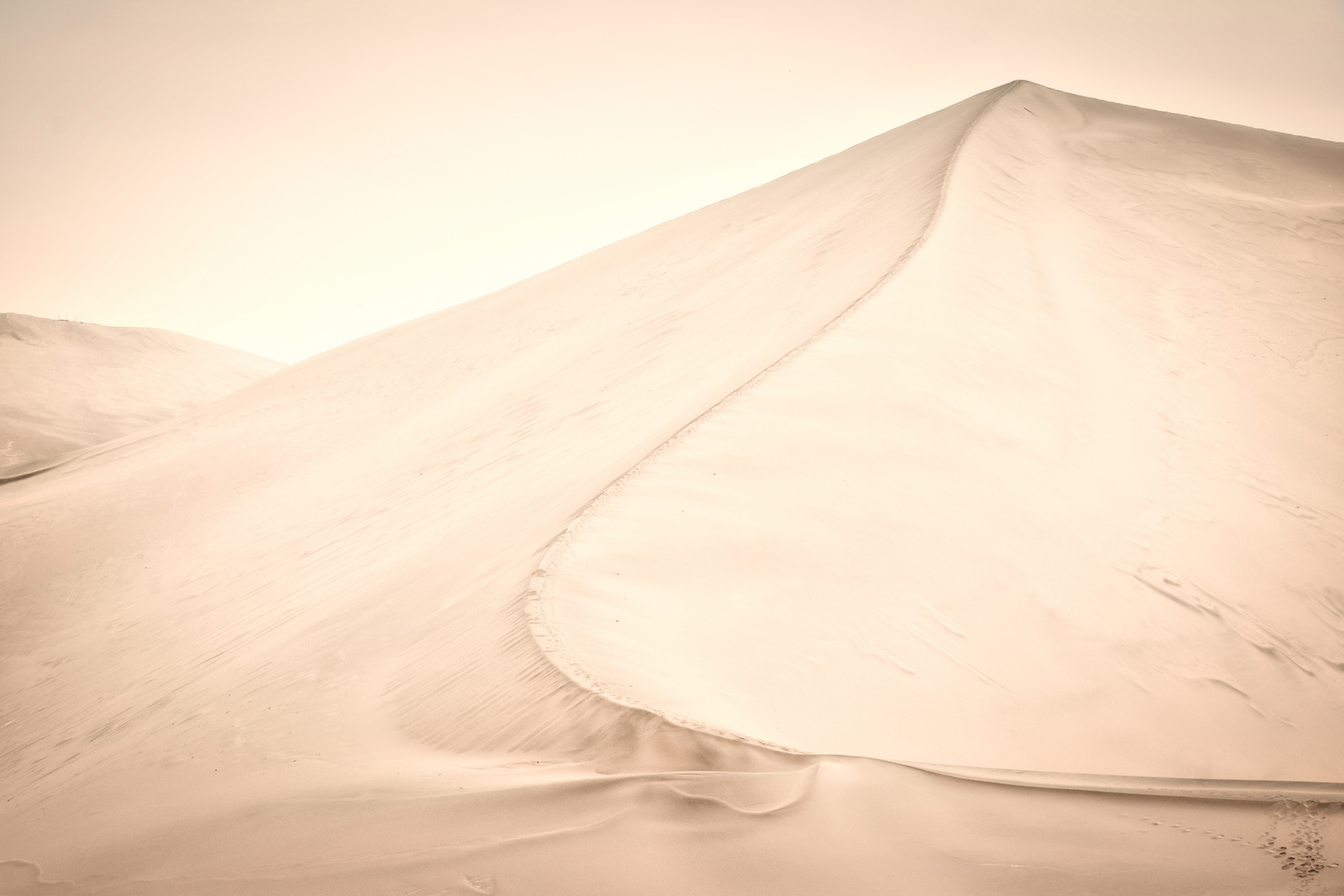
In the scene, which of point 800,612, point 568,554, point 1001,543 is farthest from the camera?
point 1001,543

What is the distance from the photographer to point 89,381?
36.0 m

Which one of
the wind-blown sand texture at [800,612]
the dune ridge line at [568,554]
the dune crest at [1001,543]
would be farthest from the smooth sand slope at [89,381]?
the dune crest at [1001,543]

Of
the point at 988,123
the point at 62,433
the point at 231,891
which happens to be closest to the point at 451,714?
the point at 231,891

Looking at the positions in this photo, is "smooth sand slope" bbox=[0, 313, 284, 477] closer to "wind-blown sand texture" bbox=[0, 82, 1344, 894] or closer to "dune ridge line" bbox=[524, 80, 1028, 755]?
"wind-blown sand texture" bbox=[0, 82, 1344, 894]

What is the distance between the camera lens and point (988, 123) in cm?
1419

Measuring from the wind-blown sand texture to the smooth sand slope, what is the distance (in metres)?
20.8

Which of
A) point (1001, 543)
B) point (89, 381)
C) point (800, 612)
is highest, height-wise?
point (1001, 543)

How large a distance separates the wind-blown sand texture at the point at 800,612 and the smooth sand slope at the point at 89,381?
20792mm

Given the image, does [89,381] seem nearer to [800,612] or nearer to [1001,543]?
[800,612]

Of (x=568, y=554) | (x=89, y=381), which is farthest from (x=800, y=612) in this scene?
(x=89, y=381)

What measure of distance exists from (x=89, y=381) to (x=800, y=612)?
40171mm

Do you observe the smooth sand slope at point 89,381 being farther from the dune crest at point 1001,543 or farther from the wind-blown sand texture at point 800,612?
the dune crest at point 1001,543

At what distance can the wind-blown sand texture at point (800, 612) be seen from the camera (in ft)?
8.19

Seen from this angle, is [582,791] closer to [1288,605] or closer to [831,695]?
[831,695]
